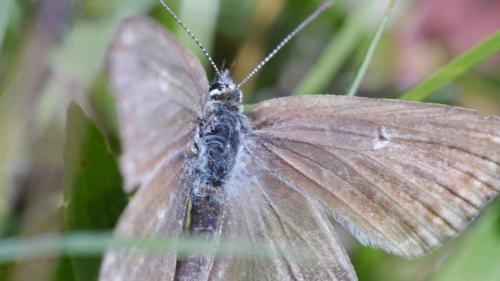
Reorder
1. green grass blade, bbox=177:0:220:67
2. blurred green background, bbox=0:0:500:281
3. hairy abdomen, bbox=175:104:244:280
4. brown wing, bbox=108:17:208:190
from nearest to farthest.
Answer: brown wing, bbox=108:17:208:190 < blurred green background, bbox=0:0:500:281 < hairy abdomen, bbox=175:104:244:280 < green grass blade, bbox=177:0:220:67

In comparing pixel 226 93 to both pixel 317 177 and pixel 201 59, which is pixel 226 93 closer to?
pixel 317 177

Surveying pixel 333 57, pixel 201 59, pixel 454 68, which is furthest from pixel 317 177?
pixel 201 59

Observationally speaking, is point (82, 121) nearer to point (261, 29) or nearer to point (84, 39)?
point (84, 39)

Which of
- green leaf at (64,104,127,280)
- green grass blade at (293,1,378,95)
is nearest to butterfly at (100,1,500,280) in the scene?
green leaf at (64,104,127,280)

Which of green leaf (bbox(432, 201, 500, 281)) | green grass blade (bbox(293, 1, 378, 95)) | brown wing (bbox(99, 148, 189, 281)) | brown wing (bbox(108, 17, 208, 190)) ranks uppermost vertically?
green grass blade (bbox(293, 1, 378, 95))

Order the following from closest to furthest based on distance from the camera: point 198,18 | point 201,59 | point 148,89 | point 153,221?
point 148,89 → point 153,221 → point 198,18 → point 201,59

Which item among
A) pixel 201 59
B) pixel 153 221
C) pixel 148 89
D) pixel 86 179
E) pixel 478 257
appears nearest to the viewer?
pixel 148 89

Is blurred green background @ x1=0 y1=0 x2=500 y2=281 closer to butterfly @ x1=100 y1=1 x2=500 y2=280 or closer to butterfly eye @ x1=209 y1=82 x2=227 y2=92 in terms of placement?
butterfly @ x1=100 y1=1 x2=500 y2=280

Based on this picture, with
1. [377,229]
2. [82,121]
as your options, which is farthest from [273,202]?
[82,121]
